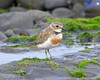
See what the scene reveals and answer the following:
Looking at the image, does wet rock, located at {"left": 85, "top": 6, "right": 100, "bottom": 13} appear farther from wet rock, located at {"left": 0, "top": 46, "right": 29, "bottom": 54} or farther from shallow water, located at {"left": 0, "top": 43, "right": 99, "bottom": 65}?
wet rock, located at {"left": 0, "top": 46, "right": 29, "bottom": 54}

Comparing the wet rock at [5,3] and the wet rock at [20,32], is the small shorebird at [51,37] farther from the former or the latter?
the wet rock at [5,3]

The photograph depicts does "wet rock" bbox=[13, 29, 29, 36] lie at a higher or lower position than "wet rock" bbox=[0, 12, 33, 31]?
lower

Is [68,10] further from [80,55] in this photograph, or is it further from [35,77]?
[35,77]

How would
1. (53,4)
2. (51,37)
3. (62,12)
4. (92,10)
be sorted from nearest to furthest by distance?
(51,37) → (92,10) → (62,12) → (53,4)

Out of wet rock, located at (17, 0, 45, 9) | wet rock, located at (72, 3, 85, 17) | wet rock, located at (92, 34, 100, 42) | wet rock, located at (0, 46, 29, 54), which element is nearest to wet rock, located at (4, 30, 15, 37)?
wet rock, located at (0, 46, 29, 54)

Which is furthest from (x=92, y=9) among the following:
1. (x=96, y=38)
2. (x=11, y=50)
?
(x=11, y=50)

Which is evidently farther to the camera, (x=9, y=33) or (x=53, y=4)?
(x=53, y=4)

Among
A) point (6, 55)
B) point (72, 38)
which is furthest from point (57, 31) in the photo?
point (72, 38)

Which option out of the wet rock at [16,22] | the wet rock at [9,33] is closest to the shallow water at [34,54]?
the wet rock at [9,33]

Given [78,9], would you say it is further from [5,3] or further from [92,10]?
[5,3]

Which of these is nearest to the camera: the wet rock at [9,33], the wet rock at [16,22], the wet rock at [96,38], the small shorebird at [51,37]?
the small shorebird at [51,37]

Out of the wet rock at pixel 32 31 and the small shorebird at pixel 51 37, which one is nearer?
the small shorebird at pixel 51 37

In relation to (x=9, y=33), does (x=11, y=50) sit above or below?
below

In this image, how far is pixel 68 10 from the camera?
29812mm
